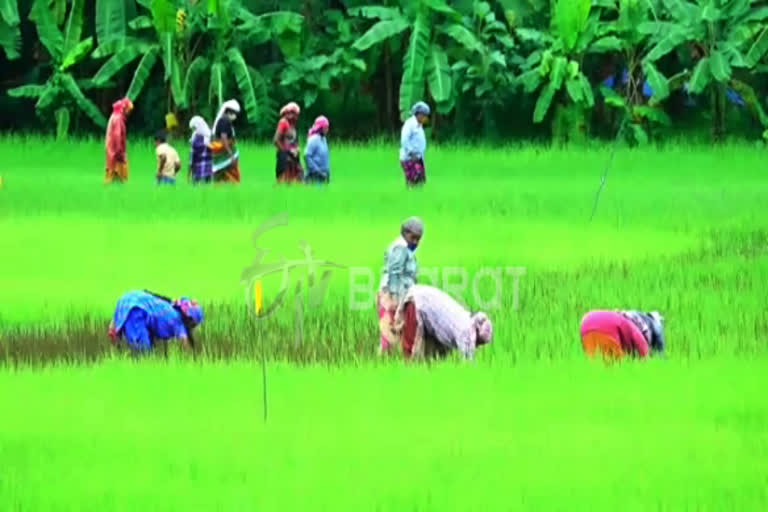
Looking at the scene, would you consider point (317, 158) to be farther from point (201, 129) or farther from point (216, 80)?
point (216, 80)

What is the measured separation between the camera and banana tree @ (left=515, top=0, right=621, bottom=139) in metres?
24.6

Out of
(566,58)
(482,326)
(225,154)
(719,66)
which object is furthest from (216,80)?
(482,326)

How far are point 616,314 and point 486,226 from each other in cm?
720

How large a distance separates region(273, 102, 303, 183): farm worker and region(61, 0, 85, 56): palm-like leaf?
21.7ft

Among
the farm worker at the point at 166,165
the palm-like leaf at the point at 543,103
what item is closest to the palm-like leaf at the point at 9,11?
the farm worker at the point at 166,165

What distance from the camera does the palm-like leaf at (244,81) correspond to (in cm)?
2534

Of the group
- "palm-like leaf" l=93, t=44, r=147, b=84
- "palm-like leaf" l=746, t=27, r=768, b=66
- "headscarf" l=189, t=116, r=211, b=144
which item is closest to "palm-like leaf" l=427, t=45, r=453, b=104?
"palm-like leaf" l=93, t=44, r=147, b=84

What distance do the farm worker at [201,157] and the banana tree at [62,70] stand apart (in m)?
5.67

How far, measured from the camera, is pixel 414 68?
82.2 feet

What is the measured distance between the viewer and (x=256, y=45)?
91.1 feet

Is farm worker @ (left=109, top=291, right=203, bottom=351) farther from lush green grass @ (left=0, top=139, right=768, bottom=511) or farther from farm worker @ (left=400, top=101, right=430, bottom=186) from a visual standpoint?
farm worker @ (left=400, top=101, right=430, bottom=186)

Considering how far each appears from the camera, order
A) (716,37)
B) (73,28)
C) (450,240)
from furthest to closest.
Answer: (73,28) < (716,37) < (450,240)

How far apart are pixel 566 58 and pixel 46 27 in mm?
6895

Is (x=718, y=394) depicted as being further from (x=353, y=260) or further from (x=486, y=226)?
(x=486, y=226)
